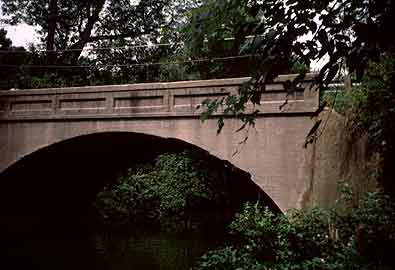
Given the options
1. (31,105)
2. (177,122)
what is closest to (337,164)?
(177,122)

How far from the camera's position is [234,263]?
16.9 ft

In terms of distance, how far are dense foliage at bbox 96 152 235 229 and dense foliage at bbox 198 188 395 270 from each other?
11.1 meters

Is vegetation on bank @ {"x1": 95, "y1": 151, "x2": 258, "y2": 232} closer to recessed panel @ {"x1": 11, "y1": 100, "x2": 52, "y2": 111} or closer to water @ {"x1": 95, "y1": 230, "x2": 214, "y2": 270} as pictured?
water @ {"x1": 95, "y1": 230, "x2": 214, "y2": 270}

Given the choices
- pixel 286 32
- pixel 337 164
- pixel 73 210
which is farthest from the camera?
pixel 73 210

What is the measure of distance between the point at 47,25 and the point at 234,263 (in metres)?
14.0

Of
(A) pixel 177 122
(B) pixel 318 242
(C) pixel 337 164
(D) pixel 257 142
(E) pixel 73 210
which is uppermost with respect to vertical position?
(A) pixel 177 122

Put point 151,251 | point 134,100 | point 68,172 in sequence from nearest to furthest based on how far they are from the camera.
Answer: point 134,100 → point 151,251 → point 68,172

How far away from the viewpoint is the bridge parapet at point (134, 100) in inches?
318

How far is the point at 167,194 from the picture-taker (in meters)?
16.9

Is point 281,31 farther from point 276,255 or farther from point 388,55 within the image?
point 388,55

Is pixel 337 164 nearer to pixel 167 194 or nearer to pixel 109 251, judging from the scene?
pixel 109 251

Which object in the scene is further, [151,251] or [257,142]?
[151,251]

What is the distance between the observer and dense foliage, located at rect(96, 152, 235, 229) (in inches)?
669

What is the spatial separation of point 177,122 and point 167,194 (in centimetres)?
836
